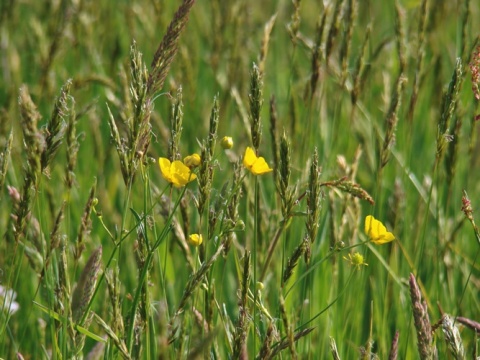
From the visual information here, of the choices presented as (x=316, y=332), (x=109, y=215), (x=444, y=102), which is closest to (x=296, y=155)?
(x=109, y=215)

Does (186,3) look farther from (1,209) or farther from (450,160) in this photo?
(1,209)

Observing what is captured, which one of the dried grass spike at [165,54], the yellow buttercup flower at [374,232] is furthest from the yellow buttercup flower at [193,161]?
the yellow buttercup flower at [374,232]

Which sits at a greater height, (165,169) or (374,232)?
(165,169)

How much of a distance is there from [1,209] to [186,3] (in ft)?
5.48

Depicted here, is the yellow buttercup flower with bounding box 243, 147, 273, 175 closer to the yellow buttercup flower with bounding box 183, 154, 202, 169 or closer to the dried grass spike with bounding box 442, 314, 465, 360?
the yellow buttercup flower with bounding box 183, 154, 202, 169

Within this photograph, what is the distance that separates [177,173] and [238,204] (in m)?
0.19

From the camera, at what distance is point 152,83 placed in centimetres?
169

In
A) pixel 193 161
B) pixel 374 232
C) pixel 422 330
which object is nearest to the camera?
pixel 422 330

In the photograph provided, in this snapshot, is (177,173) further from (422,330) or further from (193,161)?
(422,330)

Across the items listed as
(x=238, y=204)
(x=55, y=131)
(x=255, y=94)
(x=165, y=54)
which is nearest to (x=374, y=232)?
(x=238, y=204)

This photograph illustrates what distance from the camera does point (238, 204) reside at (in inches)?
72.8

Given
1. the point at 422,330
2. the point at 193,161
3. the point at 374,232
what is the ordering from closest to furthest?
the point at 422,330 < the point at 193,161 < the point at 374,232

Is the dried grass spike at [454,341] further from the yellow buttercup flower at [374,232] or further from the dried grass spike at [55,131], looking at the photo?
the dried grass spike at [55,131]

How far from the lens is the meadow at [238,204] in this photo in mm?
1684
